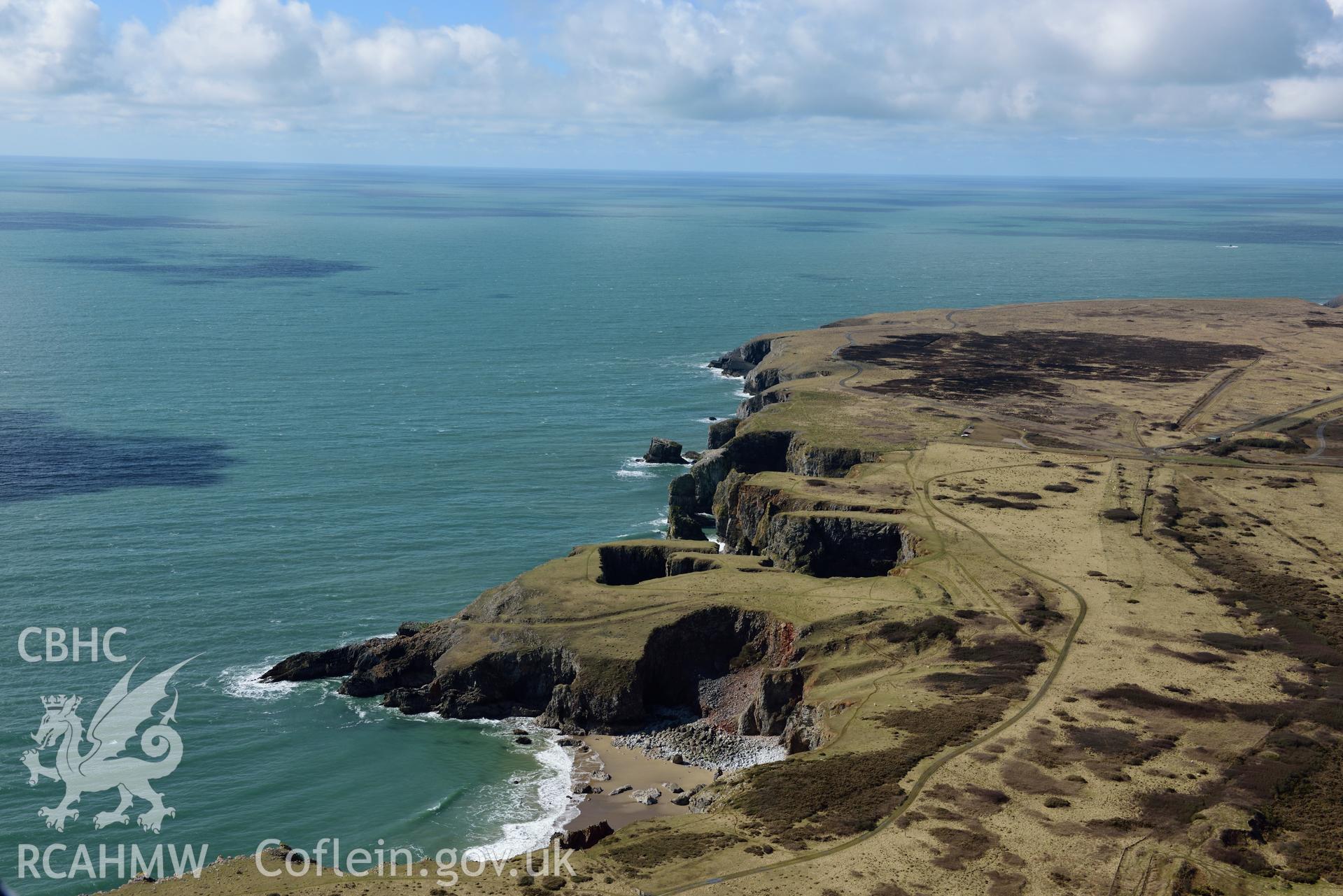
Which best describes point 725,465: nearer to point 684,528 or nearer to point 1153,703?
point 684,528

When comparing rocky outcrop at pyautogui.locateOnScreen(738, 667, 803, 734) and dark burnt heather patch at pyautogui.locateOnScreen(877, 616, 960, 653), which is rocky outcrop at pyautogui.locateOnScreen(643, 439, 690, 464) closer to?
dark burnt heather patch at pyautogui.locateOnScreen(877, 616, 960, 653)

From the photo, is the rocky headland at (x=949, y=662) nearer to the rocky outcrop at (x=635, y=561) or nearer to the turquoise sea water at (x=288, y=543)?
the rocky outcrop at (x=635, y=561)

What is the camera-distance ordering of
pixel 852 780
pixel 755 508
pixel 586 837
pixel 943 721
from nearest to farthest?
pixel 586 837 → pixel 852 780 → pixel 943 721 → pixel 755 508

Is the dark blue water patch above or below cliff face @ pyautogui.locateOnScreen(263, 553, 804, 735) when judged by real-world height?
above

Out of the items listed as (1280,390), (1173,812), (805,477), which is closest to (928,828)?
(1173,812)

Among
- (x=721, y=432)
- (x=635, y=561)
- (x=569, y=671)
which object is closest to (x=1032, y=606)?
(x=635, y=561)

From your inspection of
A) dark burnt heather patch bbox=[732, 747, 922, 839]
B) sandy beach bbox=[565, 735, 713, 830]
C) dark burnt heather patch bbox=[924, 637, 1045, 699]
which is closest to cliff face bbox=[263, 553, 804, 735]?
sandy beach bbox=[565, 735, 713, 830]
